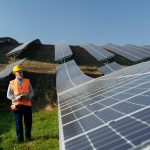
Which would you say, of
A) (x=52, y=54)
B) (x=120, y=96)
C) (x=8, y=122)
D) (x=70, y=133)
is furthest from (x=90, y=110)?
(x=52, y=54)

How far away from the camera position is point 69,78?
68.8 ft

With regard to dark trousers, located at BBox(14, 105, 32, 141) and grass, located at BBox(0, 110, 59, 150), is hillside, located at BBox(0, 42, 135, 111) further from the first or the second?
dark trousers, located at BBox(14, 105, 32, 141)

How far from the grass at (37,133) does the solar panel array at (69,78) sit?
6.22ft

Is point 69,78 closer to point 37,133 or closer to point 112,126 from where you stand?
point 37,133

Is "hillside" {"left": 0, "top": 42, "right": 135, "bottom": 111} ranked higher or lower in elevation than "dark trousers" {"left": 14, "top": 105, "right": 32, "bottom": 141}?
lower

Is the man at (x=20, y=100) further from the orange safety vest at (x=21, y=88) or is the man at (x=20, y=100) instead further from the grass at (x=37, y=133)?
the grass at (x=37, y=133)

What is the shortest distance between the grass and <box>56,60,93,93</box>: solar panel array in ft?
6.22

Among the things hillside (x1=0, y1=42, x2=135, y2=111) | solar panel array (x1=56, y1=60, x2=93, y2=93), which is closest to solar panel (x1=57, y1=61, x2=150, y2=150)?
solar panel array (x1=56, y1=60, x2=93, y2=93)

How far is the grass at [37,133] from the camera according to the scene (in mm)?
11180

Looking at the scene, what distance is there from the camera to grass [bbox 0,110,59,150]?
11.2 metres

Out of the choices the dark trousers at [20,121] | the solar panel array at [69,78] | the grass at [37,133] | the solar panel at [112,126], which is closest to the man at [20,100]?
the dark trousers at [20,121]

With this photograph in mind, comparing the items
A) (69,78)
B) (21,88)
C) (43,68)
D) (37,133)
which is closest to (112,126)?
(21,88)

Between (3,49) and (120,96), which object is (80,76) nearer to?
(120,96)

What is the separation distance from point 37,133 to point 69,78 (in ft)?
26.6
